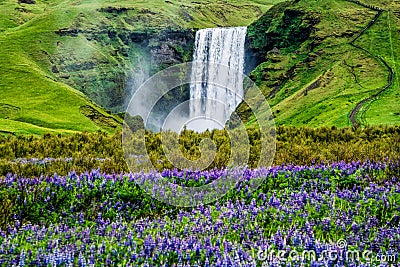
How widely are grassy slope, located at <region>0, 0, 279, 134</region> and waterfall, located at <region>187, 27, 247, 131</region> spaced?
1628 cm

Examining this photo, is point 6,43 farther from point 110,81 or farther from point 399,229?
point 399,229

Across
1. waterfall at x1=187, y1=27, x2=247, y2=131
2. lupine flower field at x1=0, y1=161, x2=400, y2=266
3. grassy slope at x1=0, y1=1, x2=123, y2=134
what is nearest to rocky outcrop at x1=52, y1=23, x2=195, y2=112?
grassy slope at x1=0, y1=1, x2=123, y2=134

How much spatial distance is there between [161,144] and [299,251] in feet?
28.1

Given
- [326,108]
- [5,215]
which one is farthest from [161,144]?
[326,108]

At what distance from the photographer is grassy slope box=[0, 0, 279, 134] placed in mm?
54969

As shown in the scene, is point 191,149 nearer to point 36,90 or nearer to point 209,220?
point 209,220

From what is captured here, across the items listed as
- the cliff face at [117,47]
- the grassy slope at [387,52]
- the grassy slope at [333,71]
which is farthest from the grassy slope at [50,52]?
the grassy slope at [387,52]

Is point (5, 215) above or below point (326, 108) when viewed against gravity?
below

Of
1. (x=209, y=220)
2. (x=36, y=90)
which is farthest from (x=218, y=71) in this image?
(x=209, y=220)

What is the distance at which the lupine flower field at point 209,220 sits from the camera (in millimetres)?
5594

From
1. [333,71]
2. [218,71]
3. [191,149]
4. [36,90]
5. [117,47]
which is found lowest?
[191,149]

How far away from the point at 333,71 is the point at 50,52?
1951 inches

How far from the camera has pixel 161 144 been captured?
1395 cm

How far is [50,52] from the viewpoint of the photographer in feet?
257
